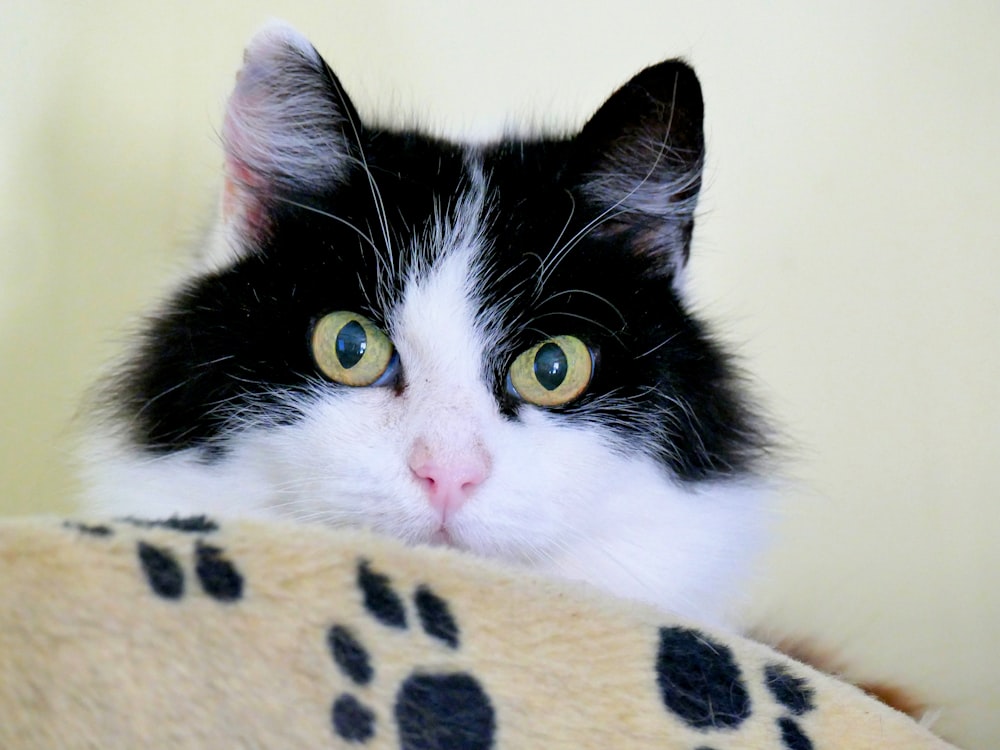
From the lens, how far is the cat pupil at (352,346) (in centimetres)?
101

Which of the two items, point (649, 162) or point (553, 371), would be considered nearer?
point (553, 371)

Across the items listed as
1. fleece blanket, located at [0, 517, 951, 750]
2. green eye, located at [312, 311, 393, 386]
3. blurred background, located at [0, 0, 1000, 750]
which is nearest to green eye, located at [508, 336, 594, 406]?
green eye, located at [312, 311, 393, 386]

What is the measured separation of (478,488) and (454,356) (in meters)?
0.16

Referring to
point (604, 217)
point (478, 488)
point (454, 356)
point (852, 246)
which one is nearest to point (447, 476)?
point (478, 488)

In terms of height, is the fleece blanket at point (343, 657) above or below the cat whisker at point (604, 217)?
below

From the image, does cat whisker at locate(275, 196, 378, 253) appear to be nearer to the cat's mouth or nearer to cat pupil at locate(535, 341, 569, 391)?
cat pupil at locate(535, 341, 569, 391)

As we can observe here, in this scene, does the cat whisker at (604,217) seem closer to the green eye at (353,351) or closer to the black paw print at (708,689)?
the green eye at (353,351)

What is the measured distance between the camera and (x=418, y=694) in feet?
2.22

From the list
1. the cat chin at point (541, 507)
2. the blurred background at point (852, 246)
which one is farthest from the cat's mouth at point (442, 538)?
the blurred background at point (852, 246)

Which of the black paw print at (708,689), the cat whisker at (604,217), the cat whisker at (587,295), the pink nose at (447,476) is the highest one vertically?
the cat whisker at (604,217)

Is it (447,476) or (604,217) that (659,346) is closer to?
(604,217)

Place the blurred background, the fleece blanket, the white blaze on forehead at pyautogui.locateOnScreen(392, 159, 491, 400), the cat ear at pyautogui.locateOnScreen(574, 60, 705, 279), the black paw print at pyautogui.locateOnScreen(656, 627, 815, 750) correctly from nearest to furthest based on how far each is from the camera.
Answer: the fleece blanket, the black paw print at pyautogui.locateOnScreen(656, 627, 815, 750), the white blaze on forehead at pyautogui.locateOnScreen(392, 159, 491, 400), the cat ear at pyautogui.locateOnScreen(574, 60, 705, 279), the blurred background

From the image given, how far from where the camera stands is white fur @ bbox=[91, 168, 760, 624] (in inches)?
36.0

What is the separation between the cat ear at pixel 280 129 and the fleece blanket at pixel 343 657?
1.84 feet
